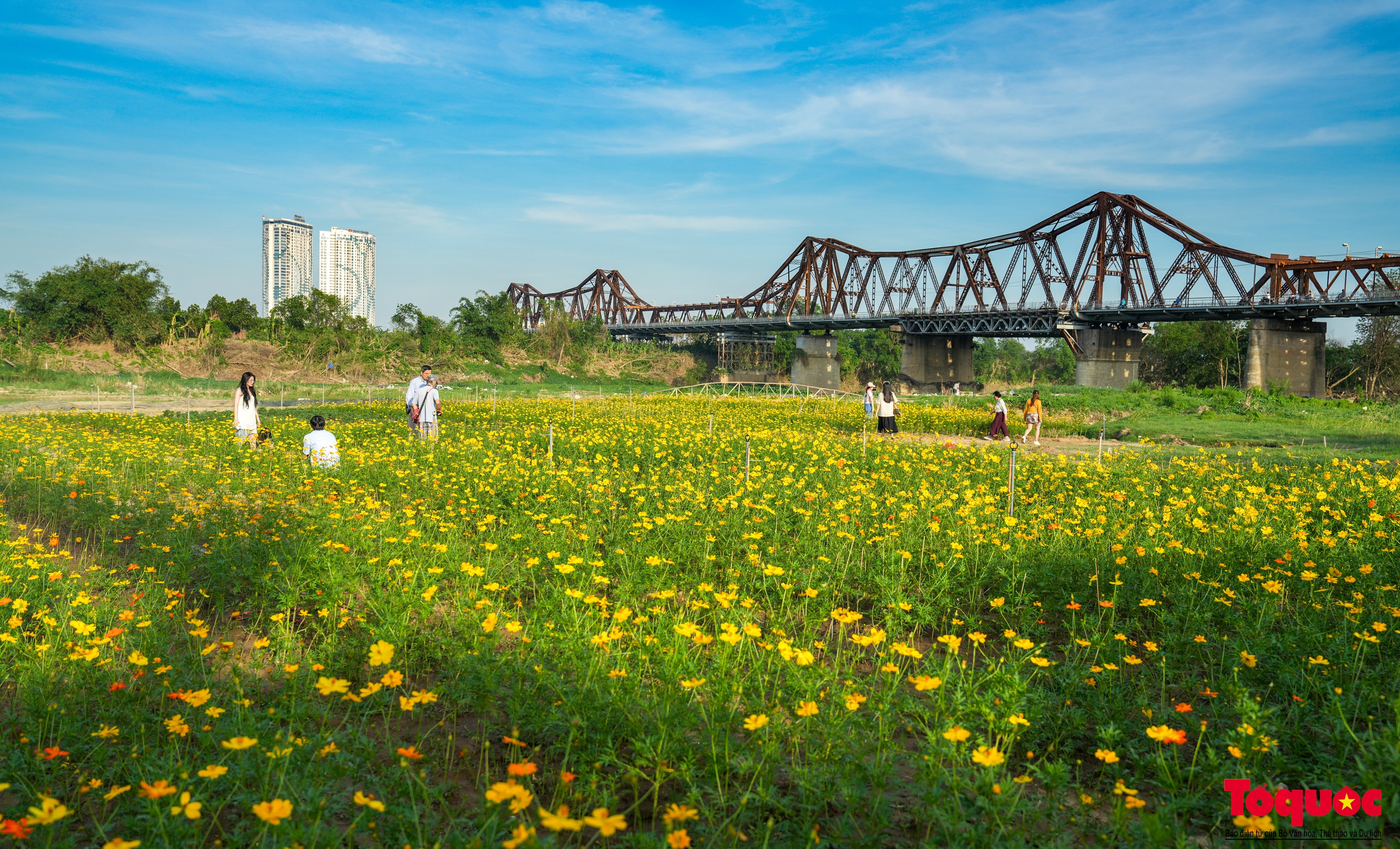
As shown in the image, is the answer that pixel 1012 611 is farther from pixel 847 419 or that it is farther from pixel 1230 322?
pixel 1230 322

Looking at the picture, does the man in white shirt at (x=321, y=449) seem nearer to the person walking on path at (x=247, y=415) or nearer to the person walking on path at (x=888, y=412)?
the person walking on path at (x=247, y=415)

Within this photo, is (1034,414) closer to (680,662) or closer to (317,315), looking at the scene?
(680,662)

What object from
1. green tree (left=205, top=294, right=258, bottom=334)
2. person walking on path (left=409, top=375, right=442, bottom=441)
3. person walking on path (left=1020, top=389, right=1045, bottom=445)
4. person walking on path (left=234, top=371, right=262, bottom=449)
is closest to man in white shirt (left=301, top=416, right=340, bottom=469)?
person walking on path (left=234, top=371, right=262, bottom=449)

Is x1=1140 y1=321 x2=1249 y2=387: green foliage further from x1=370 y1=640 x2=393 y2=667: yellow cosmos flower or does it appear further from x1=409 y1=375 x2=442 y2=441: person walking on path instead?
x1=370 y1=640 x2=393 y2=667: yellow cosmos flower

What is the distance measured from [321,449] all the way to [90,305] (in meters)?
50.6

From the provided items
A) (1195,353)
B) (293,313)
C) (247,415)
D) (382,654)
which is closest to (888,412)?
(247,415)

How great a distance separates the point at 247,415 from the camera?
40.5 feet

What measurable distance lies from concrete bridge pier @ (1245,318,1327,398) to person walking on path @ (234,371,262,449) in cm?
5216

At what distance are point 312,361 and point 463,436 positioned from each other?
40669mm

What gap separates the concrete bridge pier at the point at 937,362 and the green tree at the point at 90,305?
5904 centimetres

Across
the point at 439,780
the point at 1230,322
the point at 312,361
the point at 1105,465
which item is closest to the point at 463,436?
the point at 1105,465

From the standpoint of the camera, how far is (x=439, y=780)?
10.7 ft

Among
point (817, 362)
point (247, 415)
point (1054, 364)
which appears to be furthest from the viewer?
point (1054, 364)

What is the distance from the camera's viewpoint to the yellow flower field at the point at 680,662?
296 cm
